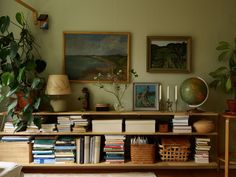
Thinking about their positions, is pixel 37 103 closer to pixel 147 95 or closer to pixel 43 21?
pixel 43 21

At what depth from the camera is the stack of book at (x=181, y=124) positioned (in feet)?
10.0

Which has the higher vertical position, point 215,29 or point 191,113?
point 215,29

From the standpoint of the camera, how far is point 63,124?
3.07 metres

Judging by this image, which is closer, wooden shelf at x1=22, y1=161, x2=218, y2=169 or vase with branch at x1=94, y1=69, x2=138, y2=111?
wooden shelf at x1=22, y1=161, x2=218, y2=169

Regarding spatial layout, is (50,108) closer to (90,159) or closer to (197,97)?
(90,159)

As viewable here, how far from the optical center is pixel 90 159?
3.06m

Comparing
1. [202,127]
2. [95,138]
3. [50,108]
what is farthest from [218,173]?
[50,108]

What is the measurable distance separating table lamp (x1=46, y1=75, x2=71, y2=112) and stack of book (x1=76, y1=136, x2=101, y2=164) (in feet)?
1.64

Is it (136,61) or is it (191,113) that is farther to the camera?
(136,61)

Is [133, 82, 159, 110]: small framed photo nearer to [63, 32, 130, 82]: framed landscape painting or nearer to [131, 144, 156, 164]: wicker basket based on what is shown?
[63, 32, 130, 82]: framed landscape painting

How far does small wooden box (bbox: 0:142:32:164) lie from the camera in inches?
119

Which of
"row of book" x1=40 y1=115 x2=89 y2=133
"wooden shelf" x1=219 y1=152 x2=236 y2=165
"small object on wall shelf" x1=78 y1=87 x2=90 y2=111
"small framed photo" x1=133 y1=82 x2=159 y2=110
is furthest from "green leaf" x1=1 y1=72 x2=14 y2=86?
"wooden shelf" x1=219 y1=152 x2=236 y2=165

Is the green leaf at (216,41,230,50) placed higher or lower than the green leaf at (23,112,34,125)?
higher

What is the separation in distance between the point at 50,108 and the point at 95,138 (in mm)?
701
